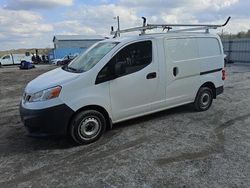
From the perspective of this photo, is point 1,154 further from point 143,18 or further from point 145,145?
point 143,18

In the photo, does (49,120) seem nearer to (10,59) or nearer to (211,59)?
(211,59)

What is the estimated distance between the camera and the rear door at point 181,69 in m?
6.30

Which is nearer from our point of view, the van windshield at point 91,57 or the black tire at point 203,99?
the van windshield at point 91,57

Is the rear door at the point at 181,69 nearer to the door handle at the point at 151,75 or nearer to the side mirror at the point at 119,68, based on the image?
the door handle at the point at 151,75

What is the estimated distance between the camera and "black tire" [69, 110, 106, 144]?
5.18 metres

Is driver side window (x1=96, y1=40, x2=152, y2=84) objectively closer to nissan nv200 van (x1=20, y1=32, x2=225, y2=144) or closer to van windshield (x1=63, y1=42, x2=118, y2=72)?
nissan nv200 van (x1=20, y1=32, x2=225, y2=144)

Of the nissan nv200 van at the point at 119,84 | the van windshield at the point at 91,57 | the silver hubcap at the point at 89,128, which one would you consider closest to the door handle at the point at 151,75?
the nissan nv200 van at the point at 119,84

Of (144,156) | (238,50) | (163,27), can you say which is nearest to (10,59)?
(238,50)

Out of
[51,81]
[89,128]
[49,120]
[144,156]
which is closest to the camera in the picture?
[144,156]

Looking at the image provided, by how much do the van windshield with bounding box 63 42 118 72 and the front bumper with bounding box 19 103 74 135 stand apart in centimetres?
93

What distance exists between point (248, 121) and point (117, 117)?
9.50 feet

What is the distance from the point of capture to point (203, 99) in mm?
7242

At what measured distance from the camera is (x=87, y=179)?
13.2 feet

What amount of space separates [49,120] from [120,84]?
1486mm
